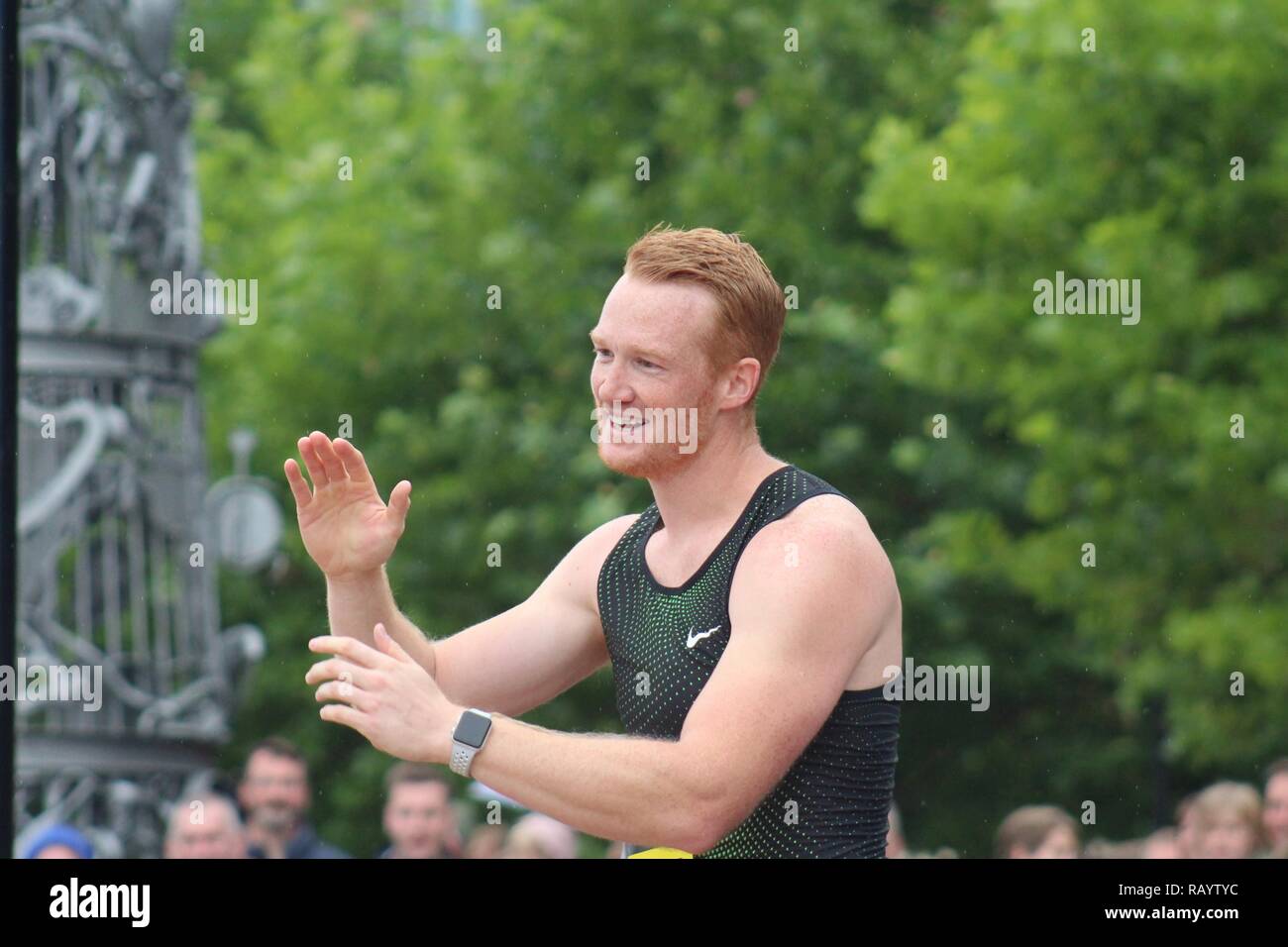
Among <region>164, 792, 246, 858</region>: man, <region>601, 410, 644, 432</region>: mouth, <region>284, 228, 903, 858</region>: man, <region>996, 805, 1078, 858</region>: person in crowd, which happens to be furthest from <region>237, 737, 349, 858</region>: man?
<region>601, 410, 644, 432</region>: mouth

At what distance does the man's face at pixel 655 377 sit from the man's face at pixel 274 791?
16.0ft

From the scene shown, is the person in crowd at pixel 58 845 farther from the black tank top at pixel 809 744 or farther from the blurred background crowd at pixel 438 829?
the black tank top at pixel 809 744

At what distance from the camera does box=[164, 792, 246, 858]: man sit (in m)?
7.19

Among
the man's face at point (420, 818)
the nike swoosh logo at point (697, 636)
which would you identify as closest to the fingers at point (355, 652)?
the nike swoosh logo at point (697, 636)

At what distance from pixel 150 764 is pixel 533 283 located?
5.32 m

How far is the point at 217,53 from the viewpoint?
2305 cm

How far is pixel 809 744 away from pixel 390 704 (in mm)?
737

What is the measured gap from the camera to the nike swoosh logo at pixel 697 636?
340 cm

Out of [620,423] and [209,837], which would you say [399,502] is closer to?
[620,423]

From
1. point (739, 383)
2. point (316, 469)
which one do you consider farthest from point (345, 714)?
point (739, 383)

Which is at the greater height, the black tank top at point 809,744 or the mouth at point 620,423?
the mouth at point 620,423

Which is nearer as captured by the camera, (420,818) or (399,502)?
(399,502)

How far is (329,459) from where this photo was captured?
3721 mm
